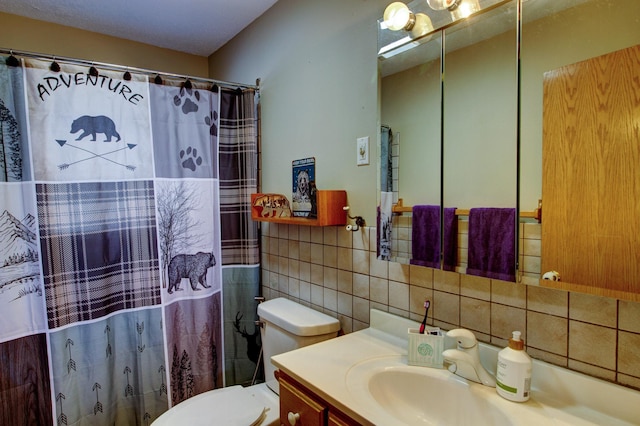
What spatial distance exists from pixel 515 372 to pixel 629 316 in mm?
286

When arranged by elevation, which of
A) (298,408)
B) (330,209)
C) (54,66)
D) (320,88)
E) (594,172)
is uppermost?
(54,66)

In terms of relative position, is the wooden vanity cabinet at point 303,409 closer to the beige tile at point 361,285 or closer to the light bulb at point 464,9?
the beige tile at point 361,285

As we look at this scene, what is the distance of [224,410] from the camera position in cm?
146

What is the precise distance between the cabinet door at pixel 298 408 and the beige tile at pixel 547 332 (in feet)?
2.00

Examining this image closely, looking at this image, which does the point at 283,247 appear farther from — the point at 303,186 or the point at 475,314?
the point at 475,314

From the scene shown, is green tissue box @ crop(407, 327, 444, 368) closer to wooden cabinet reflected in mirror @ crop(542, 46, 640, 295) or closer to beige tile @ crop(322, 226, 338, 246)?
wooden cabinet reflected in mirror @ crop(542, 46, 640, 295)

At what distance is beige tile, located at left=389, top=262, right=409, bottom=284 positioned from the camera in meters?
1.32

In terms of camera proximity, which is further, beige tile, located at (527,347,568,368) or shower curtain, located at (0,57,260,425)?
shower curtain, located at (0,57,260,425)

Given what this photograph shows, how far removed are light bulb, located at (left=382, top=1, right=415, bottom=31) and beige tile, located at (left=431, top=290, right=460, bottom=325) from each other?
92cm

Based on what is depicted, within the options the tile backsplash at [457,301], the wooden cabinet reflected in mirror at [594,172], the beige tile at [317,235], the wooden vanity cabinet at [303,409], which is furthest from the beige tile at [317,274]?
the wooden cabinet reflected in mirror at [594,172]

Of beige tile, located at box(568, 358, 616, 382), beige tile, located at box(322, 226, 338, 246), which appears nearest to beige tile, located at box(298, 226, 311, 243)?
beige tile, located at box(322, 226, 338, 246)

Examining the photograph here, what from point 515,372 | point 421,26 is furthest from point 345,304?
point 421,26

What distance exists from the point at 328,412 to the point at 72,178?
149 cm

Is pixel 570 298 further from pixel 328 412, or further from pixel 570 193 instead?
pixel 328 412
